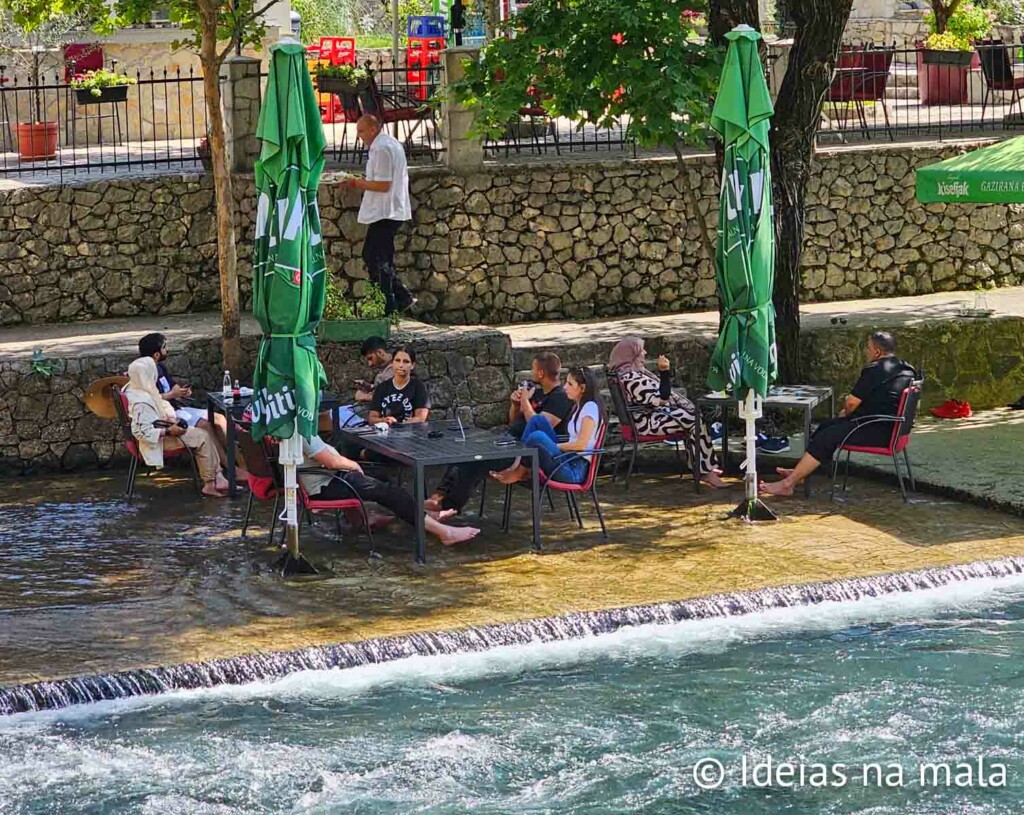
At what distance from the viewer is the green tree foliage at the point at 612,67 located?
45.3 feet

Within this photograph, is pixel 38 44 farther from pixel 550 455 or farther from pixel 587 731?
pixel 587 731

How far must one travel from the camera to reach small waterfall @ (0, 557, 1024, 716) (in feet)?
29.3

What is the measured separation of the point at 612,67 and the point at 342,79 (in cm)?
420

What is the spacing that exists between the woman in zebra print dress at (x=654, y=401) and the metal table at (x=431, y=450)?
161 centimetres

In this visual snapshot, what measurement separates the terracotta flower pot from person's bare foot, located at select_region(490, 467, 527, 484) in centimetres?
853

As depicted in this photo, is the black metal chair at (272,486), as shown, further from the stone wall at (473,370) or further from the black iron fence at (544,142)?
the black iron fence at (544,142)

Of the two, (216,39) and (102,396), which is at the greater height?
(216,39)

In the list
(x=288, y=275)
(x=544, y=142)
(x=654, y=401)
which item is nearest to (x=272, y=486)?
(x=288, y=275)

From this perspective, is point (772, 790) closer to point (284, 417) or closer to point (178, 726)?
point (178, 726)

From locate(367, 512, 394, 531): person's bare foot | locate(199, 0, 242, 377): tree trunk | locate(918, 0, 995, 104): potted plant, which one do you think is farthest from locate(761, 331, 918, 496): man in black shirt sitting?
locate(918, 0, 995, 104): potted plant

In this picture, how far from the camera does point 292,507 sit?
10805mm

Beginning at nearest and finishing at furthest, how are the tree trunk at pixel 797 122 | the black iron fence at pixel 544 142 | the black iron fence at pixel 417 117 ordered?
the tree trunk at pixel 797 122 → the black iron fence at pixel 417 117 → the black iron fence at pixel 544 142

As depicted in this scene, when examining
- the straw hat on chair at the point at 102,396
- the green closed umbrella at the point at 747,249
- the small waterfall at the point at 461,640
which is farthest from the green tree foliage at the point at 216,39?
the small waterfall at the point at 461,640

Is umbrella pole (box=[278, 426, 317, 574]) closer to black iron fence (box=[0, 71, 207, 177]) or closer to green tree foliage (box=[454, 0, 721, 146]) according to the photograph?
green tree foliage (box=[454, 0, 721, 146])
